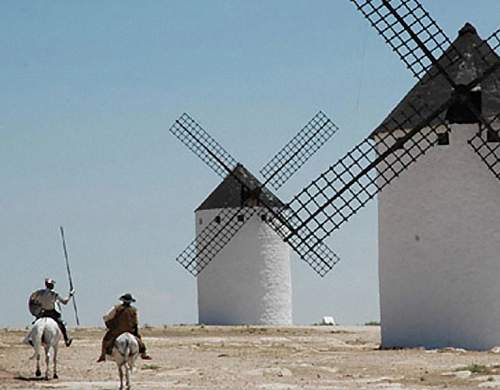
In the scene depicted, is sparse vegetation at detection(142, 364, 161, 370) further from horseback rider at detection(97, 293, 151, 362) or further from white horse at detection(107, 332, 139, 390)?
white horse at detection(107, 332, 139, 390)

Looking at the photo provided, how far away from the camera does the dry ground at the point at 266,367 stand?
19.5 meters

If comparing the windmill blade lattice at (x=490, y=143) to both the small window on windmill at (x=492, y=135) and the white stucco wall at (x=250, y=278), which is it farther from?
the white stucco wall at (x=250, y=278)

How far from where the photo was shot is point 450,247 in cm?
2686

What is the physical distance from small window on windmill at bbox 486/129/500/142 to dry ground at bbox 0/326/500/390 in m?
4.33

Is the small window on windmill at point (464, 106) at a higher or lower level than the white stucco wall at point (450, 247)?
higher

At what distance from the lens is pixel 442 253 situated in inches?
1061

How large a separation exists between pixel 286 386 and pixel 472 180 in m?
9.34

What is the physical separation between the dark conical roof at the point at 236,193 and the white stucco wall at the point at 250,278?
0.48m

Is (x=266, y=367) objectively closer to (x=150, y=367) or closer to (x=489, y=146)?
(x=150, y=367)

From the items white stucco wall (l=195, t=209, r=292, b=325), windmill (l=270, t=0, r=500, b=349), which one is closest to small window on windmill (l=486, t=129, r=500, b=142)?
windmill (l=270, t=0, r=500, b=349)

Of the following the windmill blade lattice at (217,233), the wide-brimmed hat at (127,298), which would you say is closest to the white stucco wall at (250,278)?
the windmill blade lattice at (217,233)

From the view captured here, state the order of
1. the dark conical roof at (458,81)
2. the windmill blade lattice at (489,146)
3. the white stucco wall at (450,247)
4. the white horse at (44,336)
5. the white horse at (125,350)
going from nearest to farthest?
the white horse at (125,350) < the white horse at (44,336) < the windmill blade lattice at (489,146) < the white stucco wall at (450,247) < the dark conical roof at (458,81)

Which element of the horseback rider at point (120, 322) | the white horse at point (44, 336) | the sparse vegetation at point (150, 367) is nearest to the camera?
the horseback rider at point (120, 322)

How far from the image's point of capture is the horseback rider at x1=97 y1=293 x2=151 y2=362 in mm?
18672
